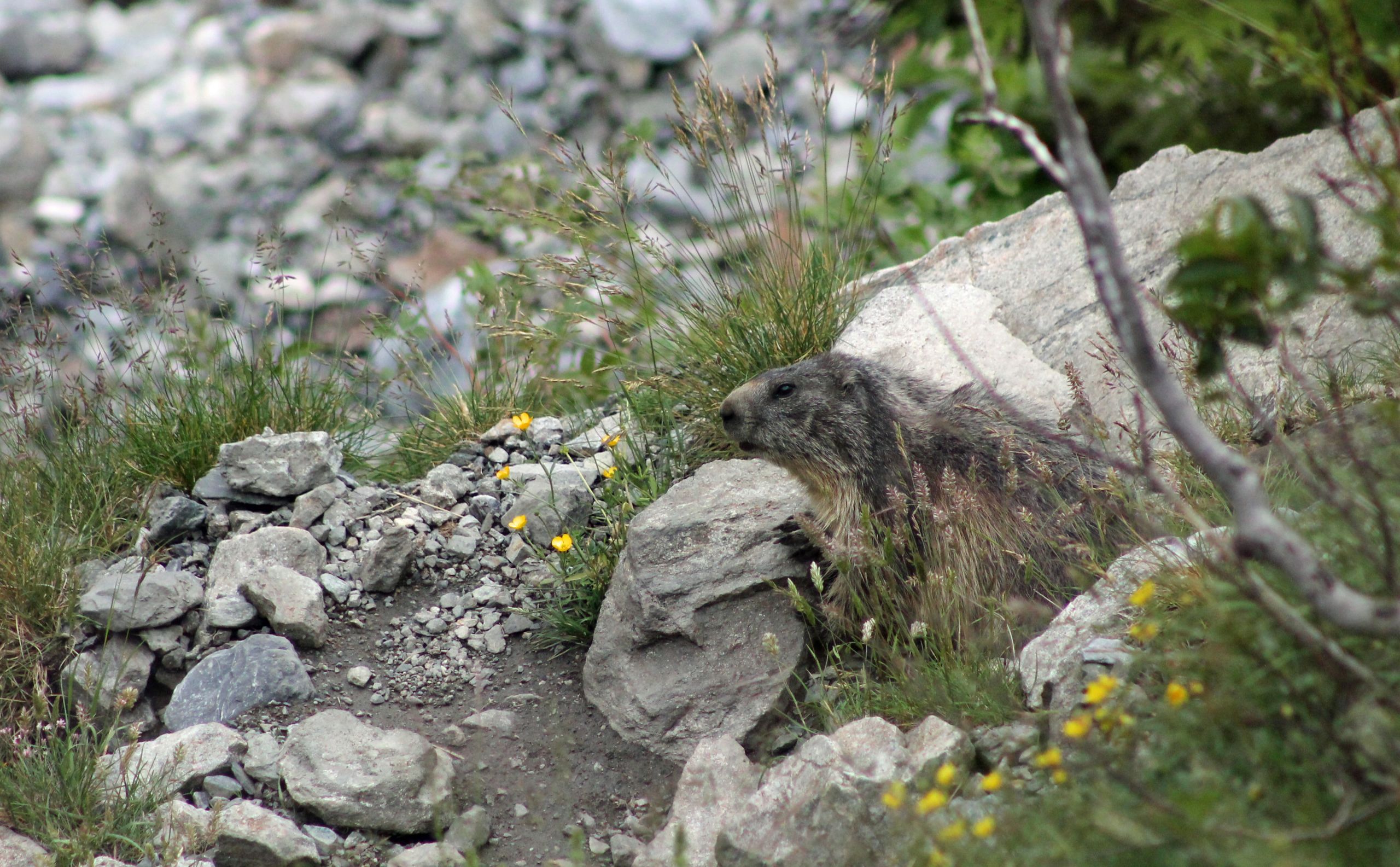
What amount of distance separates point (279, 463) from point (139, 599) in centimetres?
94

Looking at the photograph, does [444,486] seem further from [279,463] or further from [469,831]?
[469,831]

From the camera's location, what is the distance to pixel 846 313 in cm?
593

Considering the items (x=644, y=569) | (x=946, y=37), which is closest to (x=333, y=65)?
(x=946, y=37)

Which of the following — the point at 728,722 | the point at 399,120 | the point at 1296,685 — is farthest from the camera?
the point at 399,120

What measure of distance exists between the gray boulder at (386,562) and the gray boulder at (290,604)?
260 mm

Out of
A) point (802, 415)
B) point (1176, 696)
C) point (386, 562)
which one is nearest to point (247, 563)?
point (386, 562)

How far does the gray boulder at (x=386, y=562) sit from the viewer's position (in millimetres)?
4871

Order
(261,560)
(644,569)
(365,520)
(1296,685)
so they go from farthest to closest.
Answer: (365,520) → (261,560) → (644,569) → (1296,685)

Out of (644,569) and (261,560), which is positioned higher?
(261,560)

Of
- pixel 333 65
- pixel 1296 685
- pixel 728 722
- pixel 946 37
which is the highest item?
→ pixel 333 65

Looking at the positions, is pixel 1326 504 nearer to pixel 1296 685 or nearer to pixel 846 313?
pixel 1296 685

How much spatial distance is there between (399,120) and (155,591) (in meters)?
12.4

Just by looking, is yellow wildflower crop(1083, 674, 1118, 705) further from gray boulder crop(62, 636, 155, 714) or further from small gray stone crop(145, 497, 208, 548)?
small gray stone crop(145, 497, 208, 548)

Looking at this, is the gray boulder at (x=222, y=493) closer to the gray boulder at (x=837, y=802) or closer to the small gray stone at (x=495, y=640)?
the small gray stone at (x=495, y=640)
